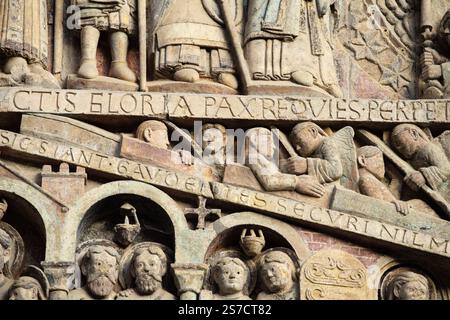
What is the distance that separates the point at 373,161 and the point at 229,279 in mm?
1692

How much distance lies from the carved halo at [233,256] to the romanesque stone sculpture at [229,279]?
30mm

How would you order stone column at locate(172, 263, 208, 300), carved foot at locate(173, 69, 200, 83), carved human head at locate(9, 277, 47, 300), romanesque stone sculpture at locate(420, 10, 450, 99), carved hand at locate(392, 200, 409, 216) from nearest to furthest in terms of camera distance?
1. carved human head at locate(9, 277, 47, 300)
2. stone column at locate(172, 263, 208, 300)
3. carved hand at locate(392, 200, 409, 216)
4. carved foot at locate(173, 69, 200, 83)
5. romanesque stone sculpture at locate(420, 10, 450, 99)

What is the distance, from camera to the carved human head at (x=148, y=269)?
15.4 m

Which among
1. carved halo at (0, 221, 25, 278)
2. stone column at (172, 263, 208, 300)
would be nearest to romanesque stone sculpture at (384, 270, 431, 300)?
stone column at (172, 263, 208, 300)

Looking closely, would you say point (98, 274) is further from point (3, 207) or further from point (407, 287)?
point (407, 287)

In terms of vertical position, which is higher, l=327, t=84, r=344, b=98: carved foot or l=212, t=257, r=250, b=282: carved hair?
l=327, t=84, r=344, b=98: carved foot

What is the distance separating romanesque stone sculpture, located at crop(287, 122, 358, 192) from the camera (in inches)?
622

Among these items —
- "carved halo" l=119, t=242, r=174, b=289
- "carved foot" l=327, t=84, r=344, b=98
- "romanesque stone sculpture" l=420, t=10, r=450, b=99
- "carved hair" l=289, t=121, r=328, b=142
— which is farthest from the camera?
"romanesque stone sculpture" l=420, t=10, r=450, b=99

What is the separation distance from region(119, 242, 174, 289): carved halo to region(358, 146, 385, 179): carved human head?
6.06ft

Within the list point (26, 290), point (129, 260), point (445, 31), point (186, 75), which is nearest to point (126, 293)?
point (129, 260)

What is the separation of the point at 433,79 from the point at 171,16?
2398 mm

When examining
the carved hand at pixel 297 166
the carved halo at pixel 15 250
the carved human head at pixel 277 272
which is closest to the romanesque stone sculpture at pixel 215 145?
the carved hand at pixel 297 166

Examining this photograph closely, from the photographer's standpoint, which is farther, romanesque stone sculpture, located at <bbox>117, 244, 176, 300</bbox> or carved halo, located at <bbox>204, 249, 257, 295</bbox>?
carved halo, located at <bbox>204, 249, 257, 295</bbox>

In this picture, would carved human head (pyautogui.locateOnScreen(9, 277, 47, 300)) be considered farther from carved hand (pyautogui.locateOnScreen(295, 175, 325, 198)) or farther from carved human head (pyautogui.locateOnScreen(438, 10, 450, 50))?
carved human head (pyautogui.locateOnScreen(438, 10, 450, 50))
